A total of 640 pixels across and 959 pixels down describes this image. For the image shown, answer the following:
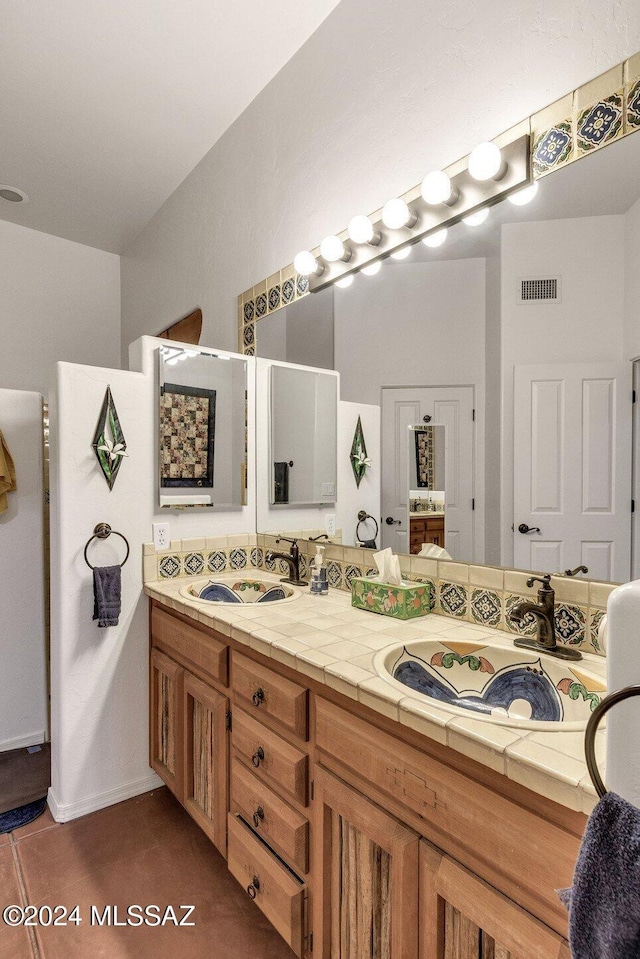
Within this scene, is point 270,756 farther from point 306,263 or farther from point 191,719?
point 306,263

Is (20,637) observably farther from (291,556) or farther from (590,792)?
(590,792)

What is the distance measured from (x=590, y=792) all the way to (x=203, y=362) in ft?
6.77

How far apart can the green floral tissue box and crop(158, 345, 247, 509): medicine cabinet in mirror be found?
0.96 metres

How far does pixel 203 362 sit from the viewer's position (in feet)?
7.58

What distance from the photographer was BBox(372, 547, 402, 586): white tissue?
1648 millimetres

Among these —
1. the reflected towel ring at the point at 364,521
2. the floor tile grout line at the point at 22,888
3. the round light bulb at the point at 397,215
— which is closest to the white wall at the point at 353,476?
the reflected towel ring at the point at 364,521

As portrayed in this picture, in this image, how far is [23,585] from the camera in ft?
8.38

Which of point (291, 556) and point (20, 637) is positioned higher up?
point (291, 556)

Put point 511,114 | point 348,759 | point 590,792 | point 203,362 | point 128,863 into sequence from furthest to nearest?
point 203,362 < point 128,863 < point 511,114 < point 348,759 < point 590,792

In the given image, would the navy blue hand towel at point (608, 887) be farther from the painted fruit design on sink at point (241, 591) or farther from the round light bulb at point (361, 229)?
the round light bulb at point (361, 229)

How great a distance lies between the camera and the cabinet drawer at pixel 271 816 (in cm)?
123

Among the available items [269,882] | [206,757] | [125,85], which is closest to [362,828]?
[269,882]

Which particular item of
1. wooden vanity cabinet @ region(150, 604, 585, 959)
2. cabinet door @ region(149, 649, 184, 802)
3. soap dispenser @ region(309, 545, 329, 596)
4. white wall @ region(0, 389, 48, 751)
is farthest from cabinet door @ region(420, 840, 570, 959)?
white wall @ region(0, 389, 48, 751)

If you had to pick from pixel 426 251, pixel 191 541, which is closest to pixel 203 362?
pixel 191 541
